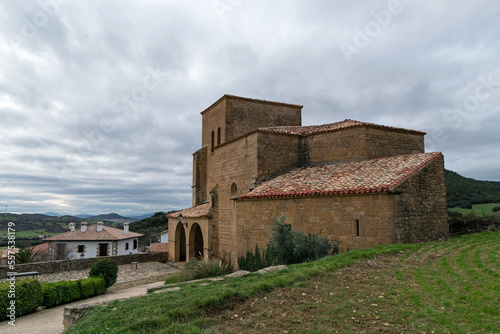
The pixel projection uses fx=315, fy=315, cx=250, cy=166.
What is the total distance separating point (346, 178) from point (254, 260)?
4647 mm

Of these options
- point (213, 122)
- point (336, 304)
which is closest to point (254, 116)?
point (213, 122)

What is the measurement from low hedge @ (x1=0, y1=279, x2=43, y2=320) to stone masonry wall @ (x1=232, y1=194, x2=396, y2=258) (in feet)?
25.7

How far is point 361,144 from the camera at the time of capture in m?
13.6

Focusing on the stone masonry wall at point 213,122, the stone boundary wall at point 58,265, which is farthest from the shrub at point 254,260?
the stone boundary wall at point 58,265

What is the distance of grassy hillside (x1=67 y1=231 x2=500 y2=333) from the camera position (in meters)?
4.38

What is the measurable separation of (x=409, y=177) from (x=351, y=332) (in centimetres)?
757

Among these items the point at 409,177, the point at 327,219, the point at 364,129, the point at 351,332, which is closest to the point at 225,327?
the point at 351,332

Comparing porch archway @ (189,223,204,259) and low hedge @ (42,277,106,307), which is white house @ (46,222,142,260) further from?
low hedge @ (42,277,106,307)

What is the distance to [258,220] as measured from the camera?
13156 millimetres

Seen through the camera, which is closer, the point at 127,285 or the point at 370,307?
the point at 370,307

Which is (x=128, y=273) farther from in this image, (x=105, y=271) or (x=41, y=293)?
(x=41, y=293)

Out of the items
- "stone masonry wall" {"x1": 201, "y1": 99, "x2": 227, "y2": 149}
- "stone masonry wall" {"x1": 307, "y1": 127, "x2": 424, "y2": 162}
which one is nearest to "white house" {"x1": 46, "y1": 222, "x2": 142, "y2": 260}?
"stone masonry wall" {"x1": 201, "y1": 99, "x2": 227, "y2": 149}

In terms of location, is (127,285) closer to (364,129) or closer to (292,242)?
(292,242)

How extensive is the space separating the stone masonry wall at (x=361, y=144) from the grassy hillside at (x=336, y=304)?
673cm
